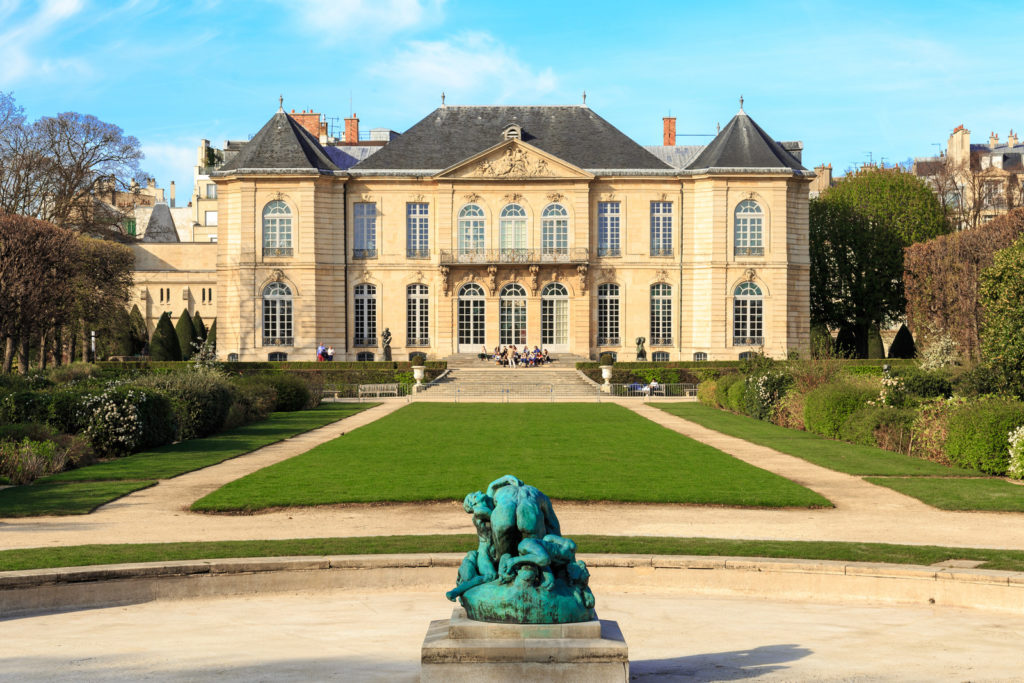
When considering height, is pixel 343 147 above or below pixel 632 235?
above

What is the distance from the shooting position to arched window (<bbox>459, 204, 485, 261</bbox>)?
51531 mm

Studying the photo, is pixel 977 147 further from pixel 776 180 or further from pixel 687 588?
pixel 687 588

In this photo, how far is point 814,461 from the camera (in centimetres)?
1791

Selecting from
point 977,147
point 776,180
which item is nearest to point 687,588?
point 776,180

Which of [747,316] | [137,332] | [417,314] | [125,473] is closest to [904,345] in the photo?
[747,316]

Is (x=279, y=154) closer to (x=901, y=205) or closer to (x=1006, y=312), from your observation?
(x=901, y=205)

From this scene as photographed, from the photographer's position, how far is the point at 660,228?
51812 mm

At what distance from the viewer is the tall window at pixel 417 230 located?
52094 millimetres

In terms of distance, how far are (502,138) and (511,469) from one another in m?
38.9

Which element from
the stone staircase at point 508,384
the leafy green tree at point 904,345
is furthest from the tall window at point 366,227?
the leafy green tree at point 904,345

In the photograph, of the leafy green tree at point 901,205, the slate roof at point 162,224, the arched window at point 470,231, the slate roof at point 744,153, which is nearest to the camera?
the slate roof at point 744,153

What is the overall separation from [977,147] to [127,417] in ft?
285

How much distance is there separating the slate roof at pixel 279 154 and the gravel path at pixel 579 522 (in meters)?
38.1

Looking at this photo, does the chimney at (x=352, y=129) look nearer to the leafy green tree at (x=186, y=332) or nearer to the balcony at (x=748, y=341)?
the leafy green tree at (x=186, y=332)
